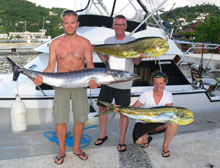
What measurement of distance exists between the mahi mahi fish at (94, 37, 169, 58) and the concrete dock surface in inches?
49.0

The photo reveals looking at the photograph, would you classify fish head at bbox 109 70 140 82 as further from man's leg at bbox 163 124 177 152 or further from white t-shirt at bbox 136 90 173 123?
man's leg at bbox 163 124 177 152

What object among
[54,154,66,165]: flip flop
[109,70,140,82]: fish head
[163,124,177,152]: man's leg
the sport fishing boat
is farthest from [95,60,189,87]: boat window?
[54,154,66,165]: flip flop

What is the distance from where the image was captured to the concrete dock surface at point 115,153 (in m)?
2.67

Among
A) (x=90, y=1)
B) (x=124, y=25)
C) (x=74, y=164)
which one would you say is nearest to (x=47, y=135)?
(x=74, y=164)

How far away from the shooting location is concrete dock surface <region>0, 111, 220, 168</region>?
2.67 m

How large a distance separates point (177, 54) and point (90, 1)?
8.14ft

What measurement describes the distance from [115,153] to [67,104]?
88cm

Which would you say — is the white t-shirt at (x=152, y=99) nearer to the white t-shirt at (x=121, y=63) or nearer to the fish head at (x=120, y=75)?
the white t-shirt at (x=121, y=63)

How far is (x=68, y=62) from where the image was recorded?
260 centimetres

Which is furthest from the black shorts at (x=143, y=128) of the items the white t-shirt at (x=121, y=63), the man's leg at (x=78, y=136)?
the man's leg at (x=78, y=136)

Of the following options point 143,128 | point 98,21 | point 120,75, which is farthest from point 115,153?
point 98,21

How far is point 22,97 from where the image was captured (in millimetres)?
4199

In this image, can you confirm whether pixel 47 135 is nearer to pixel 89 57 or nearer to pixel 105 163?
pixel 105 163

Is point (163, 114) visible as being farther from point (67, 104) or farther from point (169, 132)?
point (67, 104)
